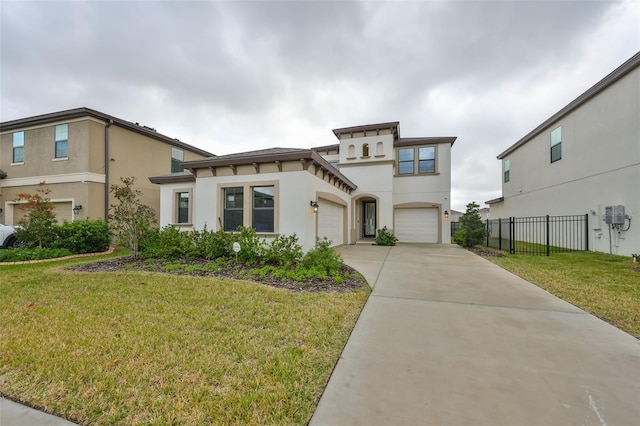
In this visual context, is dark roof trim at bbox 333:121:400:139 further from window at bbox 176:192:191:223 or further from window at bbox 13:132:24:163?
window at bbox 13:132:24:163

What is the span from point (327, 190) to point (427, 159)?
7.70 m

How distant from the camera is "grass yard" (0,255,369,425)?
1.92 meters

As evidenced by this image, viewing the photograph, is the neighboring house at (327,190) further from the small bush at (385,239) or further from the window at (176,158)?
the window at (176,158)

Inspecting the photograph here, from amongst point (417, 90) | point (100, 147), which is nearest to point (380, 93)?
point (417, 90)

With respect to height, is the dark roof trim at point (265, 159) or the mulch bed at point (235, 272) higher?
the dark roof trim at point (265, 159)

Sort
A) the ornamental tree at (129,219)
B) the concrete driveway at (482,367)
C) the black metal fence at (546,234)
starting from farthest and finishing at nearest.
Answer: the black metal fence at (546,234) → the ornamental tree at (129,219) → the concrete driveway at (482,367)

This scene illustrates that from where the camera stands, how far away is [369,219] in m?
17.1

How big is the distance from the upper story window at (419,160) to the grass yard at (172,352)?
464 inches

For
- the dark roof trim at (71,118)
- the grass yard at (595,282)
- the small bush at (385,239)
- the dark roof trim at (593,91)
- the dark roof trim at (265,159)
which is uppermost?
the dark roof trim at (593,91)

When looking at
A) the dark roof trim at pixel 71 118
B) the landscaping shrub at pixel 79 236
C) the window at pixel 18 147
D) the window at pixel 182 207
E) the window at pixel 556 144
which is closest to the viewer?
the landscaping shrub at pixel 79 236

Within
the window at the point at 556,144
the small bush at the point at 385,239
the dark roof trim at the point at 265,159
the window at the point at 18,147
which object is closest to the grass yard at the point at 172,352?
the dark roof trim at the point at 265,159

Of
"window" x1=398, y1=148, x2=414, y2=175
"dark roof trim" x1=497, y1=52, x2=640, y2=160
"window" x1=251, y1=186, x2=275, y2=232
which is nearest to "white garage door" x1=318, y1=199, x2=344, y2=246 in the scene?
→ "window" x1=251, y1=186, x2=275, y2=232

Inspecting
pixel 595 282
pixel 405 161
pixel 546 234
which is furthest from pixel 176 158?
pixel 546 234

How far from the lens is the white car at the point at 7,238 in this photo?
31.0 feet
